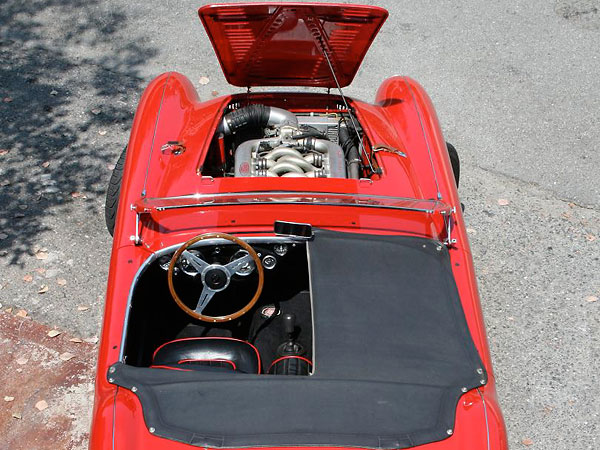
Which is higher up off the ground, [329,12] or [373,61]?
[329,12]

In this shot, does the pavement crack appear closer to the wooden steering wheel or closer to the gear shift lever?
the gear shift lever

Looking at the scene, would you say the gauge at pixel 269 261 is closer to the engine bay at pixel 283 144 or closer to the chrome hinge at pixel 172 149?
the engine bay at pixel 283 144

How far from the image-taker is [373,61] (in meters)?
7.36

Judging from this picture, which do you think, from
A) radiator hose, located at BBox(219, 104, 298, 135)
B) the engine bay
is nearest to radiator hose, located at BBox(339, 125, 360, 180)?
the engine bay

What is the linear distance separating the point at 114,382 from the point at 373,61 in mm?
5254

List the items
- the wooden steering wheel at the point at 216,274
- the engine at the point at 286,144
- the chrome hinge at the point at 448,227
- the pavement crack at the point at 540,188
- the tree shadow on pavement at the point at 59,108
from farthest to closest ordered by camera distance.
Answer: the pavement crack at the point at 540,188, the tree shadow on pavement at the point at 59,108, the engine at the point at 286,144, the chrome hinge at the point at 448,227, the wooden steering wheel at the point at 216,274

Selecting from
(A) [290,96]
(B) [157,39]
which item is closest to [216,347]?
(A) [290,96]

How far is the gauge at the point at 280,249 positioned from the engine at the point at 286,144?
2.26ft

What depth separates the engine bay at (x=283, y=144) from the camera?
4.39 m

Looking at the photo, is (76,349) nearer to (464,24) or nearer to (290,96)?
(290,96)

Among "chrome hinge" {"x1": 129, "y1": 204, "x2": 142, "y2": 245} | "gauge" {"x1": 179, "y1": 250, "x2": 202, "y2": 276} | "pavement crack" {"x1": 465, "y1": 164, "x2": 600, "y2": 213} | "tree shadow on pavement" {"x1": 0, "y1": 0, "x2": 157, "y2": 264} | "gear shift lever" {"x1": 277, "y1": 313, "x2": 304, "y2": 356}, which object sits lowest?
"pavement crack" {"x1": 465, "y1": 164, "x2": 600, "y2": 213}

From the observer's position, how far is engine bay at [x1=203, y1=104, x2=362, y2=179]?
4.39 meters

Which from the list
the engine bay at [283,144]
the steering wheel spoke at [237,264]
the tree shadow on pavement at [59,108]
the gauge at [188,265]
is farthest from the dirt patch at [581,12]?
the gauge at [188,265]

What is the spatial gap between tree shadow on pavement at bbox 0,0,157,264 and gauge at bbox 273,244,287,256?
229 centimetres
